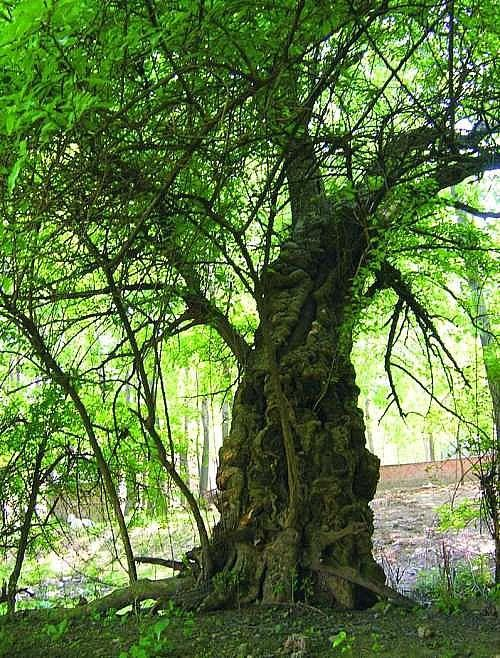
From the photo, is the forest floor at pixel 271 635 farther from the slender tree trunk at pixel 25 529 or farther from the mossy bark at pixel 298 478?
the slender tree trunk at pixel 25 529

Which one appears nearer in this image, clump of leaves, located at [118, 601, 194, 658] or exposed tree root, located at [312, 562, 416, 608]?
clump of leaves, located at [118, 601, 194, 658]

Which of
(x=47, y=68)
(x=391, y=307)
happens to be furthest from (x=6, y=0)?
(x=391, y=307)

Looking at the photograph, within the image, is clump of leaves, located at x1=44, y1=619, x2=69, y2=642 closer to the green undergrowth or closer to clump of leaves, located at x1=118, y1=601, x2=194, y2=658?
the green undergrowth

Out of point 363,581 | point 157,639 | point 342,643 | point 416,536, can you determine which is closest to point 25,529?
point 157,639

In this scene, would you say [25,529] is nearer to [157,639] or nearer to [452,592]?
[157,639]

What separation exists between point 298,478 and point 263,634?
764 millimetres

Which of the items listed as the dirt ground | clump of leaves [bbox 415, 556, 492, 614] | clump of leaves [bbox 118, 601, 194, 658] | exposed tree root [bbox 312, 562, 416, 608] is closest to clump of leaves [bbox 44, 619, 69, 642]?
clump of leaves [bbox 118, 601, 194, 658]

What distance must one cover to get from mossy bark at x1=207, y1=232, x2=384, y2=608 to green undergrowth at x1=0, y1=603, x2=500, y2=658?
182mm

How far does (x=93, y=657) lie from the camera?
2.60m

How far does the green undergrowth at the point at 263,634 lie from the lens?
7.87 ft

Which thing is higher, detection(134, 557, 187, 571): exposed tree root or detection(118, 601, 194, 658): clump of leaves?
detection(134, 557, 187, 571): exposed tree root

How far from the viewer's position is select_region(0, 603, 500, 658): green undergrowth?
2.40m

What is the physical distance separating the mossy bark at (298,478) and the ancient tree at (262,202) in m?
0.01

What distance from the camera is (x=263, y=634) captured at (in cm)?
266
